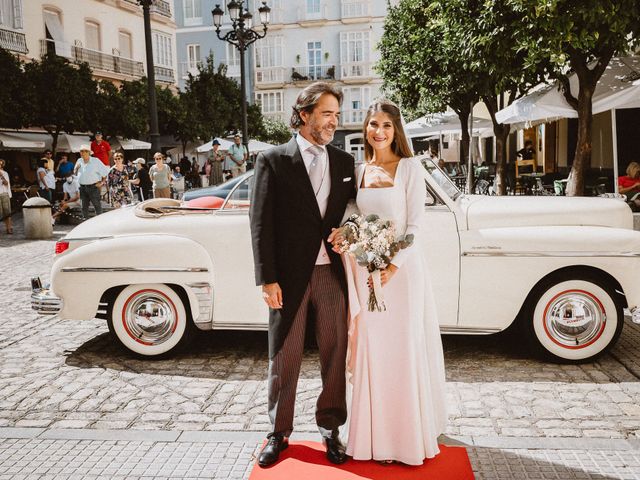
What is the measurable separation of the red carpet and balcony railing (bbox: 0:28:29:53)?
26.7 metres

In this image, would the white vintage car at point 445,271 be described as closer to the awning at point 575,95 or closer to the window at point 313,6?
the awning at point 575,95

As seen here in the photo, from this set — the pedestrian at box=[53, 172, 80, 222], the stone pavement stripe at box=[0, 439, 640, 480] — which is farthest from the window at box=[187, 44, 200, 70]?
the stone pavement stripe at box=[0, 439, 640, 480]

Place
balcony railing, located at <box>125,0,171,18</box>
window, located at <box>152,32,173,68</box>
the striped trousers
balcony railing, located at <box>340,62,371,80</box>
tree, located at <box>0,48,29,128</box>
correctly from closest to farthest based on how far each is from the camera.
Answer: the striped trousers < tree, located at <box>0,48,29,128</box> < balcony railing, located at <box>125,0,171,18</box> < window, located at <box>152,32,173,68</box> < balcony railing, located at <box>340,62,371,80</box>

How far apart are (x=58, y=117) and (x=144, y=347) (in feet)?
71.1

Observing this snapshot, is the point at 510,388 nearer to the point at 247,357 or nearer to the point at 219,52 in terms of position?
the point at 247,357

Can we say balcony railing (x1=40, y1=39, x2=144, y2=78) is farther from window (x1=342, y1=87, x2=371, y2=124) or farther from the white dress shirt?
the white dress shirt

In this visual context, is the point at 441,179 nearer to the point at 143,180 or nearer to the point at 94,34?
the point at 143,180

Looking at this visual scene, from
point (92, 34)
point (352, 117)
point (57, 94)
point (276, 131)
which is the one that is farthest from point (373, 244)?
point (352, 117)

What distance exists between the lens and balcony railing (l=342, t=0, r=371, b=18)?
4866 centimetres

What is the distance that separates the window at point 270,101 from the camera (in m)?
50.6

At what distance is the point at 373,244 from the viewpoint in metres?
3.13

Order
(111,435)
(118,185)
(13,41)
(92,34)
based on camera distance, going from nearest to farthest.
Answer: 1. (111,435)
2. (118,185)
3. (13,41)
4. (92,34)

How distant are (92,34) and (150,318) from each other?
31.2 meters

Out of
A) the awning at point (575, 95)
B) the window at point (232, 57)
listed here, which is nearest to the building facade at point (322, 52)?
the window at point (232, 57)
